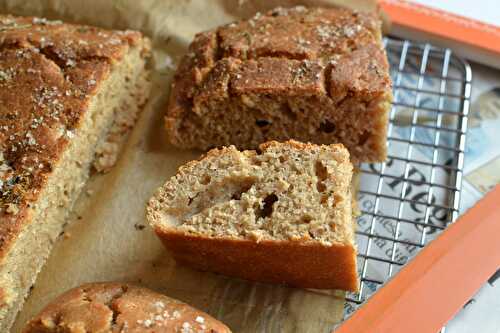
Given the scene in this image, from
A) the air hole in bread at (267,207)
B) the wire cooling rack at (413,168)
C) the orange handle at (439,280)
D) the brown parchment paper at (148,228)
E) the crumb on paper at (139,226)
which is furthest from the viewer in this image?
the crumb on paper at (139,226)

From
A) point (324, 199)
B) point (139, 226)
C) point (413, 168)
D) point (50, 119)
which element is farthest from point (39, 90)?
point (413, 168)

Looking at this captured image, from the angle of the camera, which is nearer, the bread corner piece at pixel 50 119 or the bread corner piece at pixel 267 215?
the bread corner piece at pixel 267 215

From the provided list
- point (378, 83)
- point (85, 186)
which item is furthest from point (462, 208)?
point (85, 186)

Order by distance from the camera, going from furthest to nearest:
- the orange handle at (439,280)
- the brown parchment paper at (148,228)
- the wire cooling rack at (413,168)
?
the wire cooling rack at (413,168) < the brown parchment paper at (148,228) < the orange handle at (439,280)

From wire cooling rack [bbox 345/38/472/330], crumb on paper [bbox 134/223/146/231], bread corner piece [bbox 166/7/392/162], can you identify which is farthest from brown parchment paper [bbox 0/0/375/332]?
wire cooling rack [bbox 345/38/472/330]

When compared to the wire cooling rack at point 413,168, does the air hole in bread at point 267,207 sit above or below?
above

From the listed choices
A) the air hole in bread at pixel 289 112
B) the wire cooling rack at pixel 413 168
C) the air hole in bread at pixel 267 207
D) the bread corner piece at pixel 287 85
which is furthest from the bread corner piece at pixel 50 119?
the wire cooling rack at pixel 413 168

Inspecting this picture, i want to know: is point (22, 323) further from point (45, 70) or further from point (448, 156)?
point (448, 156)

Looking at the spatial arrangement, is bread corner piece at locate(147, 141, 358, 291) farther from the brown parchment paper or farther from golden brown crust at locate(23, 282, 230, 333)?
golden brown crust at locate(23, 282, 230, 333)

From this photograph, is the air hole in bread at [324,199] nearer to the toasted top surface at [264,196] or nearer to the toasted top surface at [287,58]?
the toasted top surface at [264,196]
